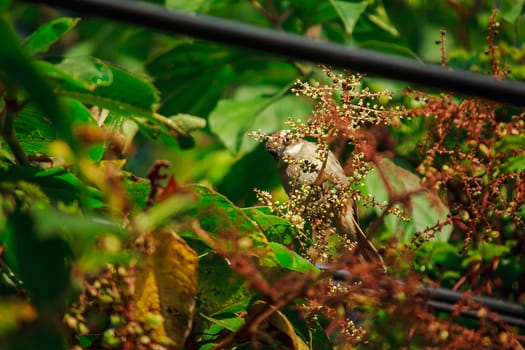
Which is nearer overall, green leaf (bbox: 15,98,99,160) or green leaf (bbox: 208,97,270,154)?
green leaf (bbox: 15,98,99,160)

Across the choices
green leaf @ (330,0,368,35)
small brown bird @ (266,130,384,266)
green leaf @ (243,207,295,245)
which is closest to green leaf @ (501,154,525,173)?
small brown bird @ (266,130,384,266)

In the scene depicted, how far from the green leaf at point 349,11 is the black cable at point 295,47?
1159mm

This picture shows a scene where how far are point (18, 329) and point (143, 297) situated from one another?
7.7 inches

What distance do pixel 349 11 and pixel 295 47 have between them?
1.25 metres

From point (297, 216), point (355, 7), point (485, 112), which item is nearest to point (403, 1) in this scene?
point (355, 7)

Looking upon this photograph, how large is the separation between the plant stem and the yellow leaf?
0.18 metres

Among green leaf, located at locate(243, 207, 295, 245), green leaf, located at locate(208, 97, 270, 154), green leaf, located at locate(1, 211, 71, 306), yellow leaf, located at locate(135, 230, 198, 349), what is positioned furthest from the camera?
green leaf, located at locate(208, 97, 270, 154)

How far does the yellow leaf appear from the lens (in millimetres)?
811

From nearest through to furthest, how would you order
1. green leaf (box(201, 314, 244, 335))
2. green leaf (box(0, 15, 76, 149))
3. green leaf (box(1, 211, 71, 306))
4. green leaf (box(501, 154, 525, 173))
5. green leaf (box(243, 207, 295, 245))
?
1. green leaf (box(0, 15, 76, 149))
2. green leaf (box(1, 211, 71, 306))
3. green leaf (box(201, 314, 244, 335))
4. green leaf (box(243, 207, 295, 245))
5. green leaf (box(501, 154, 525, 173))

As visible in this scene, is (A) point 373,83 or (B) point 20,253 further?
(A) point 373,83

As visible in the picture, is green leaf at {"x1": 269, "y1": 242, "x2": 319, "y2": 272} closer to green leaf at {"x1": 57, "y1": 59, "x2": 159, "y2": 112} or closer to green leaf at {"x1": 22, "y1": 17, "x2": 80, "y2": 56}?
green leaf at {"x1": 57, "y1": 59, "x2": 159, "y2": 112}

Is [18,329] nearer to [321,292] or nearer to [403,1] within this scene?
[321,292]

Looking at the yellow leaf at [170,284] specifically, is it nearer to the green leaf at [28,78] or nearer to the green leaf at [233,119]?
the green leaf at [28,78]

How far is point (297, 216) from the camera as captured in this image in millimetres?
1018
